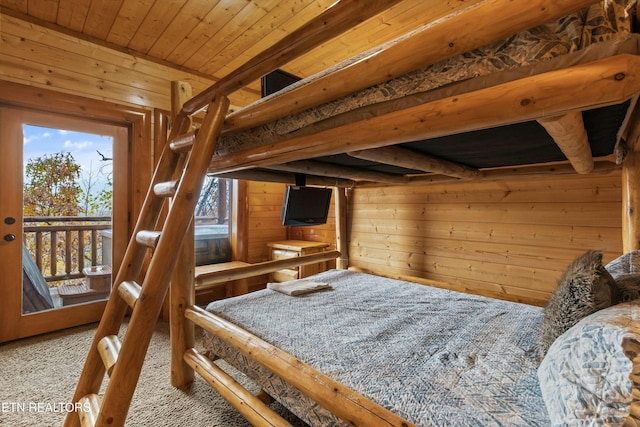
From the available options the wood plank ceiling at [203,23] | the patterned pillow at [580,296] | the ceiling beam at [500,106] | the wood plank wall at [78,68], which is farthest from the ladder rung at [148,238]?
the wood plank wall at [78,68]

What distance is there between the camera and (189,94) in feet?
6.18

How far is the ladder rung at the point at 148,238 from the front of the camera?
4.23ft

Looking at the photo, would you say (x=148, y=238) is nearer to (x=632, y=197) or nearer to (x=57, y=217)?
(x=57, y=217)

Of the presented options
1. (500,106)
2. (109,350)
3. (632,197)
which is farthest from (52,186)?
(632,197)

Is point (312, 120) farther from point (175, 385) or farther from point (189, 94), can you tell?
point (175, 385)

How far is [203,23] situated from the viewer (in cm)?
245

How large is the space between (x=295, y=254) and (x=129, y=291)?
2.37 m

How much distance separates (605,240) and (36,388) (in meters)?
3.79

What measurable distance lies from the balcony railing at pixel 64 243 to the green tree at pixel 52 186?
81mm

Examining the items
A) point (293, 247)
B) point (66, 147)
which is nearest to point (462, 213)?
point (293, 247)

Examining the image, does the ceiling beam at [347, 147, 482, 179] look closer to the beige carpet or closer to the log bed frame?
the log bed frame

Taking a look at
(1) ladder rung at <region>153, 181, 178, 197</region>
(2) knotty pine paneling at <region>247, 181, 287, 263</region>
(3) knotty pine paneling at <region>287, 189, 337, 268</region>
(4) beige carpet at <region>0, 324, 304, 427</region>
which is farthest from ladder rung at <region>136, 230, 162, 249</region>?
(3) knotty pine paneling at <region>287, 189, 337, 268</region>

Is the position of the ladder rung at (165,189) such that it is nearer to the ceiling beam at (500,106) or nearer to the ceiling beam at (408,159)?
the ceiling beam at (500,106)

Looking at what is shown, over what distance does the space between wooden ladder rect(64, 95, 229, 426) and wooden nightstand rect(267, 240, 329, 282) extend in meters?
2.00
